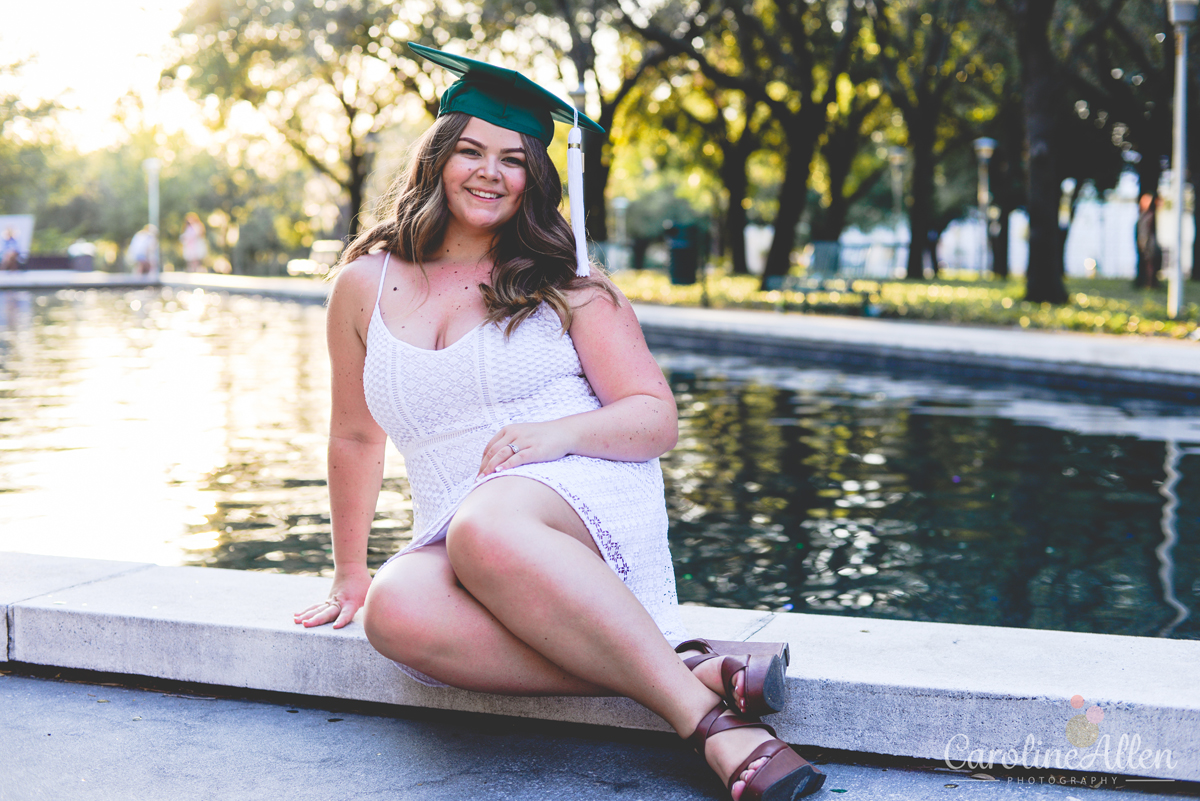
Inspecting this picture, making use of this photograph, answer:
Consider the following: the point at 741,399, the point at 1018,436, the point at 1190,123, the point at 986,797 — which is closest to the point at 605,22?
the point at 1190,123

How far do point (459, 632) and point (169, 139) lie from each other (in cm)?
6501

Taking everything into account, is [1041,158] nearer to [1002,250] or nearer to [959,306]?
[959,306]

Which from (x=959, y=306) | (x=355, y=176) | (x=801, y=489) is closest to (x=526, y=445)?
(x=801, y=489)

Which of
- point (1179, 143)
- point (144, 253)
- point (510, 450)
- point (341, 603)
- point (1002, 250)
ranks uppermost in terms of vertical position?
point (1179, 143)

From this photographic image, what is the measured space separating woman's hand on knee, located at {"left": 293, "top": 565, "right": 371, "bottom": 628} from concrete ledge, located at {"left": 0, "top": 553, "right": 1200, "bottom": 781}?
0.18ft

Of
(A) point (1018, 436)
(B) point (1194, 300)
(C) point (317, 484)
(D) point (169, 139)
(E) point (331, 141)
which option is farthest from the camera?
(D) point (169, 139)

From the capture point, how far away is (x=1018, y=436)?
25.9 feet

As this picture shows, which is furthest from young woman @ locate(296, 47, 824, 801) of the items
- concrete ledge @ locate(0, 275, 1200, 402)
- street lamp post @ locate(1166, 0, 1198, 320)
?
street lamp post @ locate(1166, 0, 1198, 320)

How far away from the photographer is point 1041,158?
1862 centimetres

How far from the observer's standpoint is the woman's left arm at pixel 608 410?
8.98 feet

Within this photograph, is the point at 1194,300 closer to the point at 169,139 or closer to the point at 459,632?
the point at 459,632

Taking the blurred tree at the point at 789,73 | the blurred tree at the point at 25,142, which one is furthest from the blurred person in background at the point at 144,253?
the blurred tree at the point at 789,73
